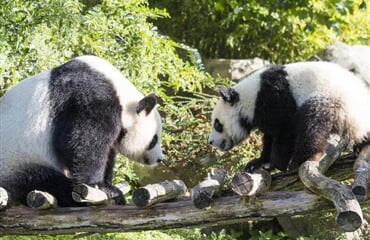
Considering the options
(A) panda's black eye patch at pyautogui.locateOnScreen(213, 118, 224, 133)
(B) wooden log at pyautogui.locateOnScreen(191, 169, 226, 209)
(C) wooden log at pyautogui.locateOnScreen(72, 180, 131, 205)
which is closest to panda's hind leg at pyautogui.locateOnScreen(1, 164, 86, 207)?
(C) wooden log at pyautogui.locateOnScreen(72, 180, 131, 205)

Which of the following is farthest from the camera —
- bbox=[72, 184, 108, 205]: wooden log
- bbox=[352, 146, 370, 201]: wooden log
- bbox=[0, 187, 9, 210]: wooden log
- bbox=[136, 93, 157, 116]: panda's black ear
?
bbox=[136, 93, 157, 116]: panda's black ear

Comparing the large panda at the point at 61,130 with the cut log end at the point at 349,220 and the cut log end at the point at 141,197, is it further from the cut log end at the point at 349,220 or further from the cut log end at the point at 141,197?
the cut log end at the point at 349,220

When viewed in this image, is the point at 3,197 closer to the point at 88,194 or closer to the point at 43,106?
the point at 88,194

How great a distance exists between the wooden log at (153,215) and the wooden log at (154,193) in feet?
0.24

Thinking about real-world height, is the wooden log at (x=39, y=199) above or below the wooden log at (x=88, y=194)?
below

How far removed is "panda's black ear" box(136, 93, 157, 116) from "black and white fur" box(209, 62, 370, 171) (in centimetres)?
84

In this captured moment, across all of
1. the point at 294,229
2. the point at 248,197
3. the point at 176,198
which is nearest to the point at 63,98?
the point at 176,198

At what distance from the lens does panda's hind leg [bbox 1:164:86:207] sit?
4691 mm

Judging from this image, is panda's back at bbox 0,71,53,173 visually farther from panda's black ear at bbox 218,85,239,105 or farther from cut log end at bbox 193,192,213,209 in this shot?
panda's black ear at bbox 218,85,239,105

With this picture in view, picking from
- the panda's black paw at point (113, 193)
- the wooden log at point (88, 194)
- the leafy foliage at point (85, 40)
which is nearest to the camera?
the wooden log at point (88, 194)

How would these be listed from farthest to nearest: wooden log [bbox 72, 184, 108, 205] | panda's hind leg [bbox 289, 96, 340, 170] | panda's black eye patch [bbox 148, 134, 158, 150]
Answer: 1. panda's black eye patch [bbox 148, 134, 158, 150]
2. panda's hind leg [bbox 289, 96, 340, 170]
3. wooden log [bbox 72, 184, 108, 205]

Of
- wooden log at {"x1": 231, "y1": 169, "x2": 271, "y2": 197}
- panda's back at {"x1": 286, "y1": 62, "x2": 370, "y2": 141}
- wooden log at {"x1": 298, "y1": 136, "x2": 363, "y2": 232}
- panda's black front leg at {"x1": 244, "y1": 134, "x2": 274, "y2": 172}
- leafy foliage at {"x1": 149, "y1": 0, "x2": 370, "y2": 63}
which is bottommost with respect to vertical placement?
leafy foliage at {"x1": 149, "y1": 0, "x2": 370, "y2": 63}

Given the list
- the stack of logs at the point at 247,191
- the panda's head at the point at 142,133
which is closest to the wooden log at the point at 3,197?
the stack of logs at the point at 247,191

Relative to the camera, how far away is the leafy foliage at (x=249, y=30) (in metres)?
10.9
